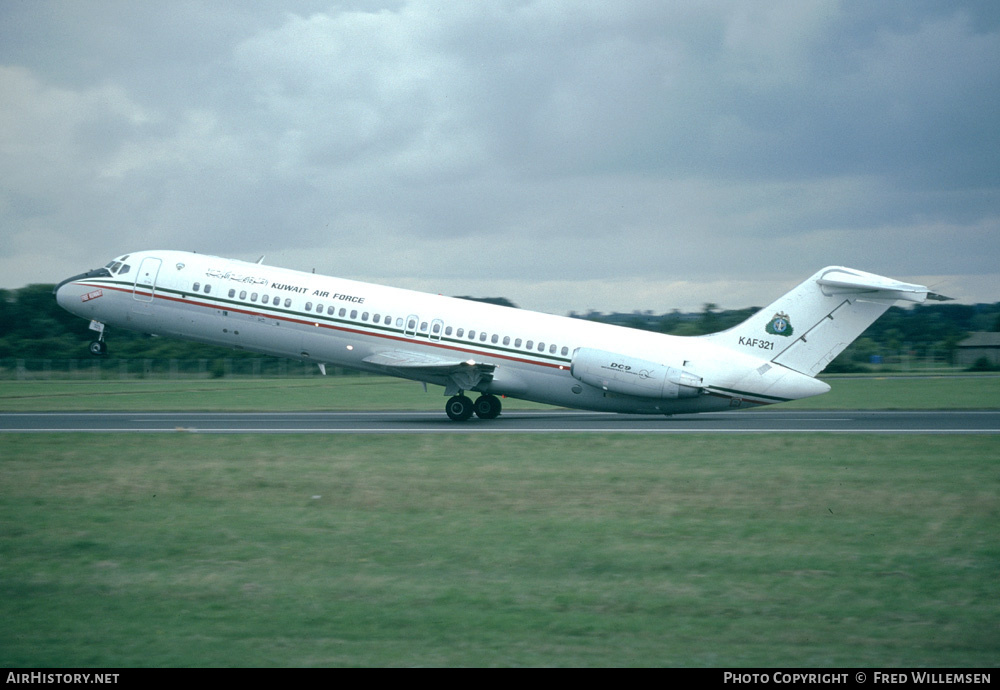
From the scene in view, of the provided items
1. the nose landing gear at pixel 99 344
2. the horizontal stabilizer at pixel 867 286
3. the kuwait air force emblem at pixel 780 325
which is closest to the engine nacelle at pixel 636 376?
the kuwait air force emblem at pixel 780 325

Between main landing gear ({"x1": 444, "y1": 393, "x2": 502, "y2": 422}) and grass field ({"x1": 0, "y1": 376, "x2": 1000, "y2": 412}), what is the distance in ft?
22.5

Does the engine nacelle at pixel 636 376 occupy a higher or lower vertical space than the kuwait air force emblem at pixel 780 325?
lower

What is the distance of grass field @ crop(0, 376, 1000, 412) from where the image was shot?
3716 centimetres

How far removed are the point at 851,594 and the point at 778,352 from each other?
19.0 meters

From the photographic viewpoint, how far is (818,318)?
27.3 m

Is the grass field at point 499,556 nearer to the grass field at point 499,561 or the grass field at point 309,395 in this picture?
the grass field at point 499,561

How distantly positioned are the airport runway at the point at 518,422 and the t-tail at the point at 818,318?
2.15 m

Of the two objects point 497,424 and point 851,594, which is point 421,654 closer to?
point 851,594

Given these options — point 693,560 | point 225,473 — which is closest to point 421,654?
point 693,560

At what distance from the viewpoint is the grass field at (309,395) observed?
Result: 37156 mm

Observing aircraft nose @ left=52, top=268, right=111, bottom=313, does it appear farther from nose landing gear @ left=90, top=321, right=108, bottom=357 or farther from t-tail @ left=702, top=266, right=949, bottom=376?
t-tail @ left=702, top=266, right=949, bottom=376

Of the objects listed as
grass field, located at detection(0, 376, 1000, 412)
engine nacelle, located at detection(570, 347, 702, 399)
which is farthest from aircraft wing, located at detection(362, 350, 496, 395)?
grass field, located at detection(0, 376, 1000, 412)

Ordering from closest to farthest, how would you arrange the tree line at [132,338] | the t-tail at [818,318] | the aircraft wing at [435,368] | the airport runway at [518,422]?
the airport runway at [518,422], the t-tail at [818,318], the aircraft wing at [435,368], the tree line at [132,338]

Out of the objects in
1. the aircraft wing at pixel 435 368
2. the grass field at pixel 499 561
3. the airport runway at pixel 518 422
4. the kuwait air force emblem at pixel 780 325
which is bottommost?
the grass field at pixel 499 561
